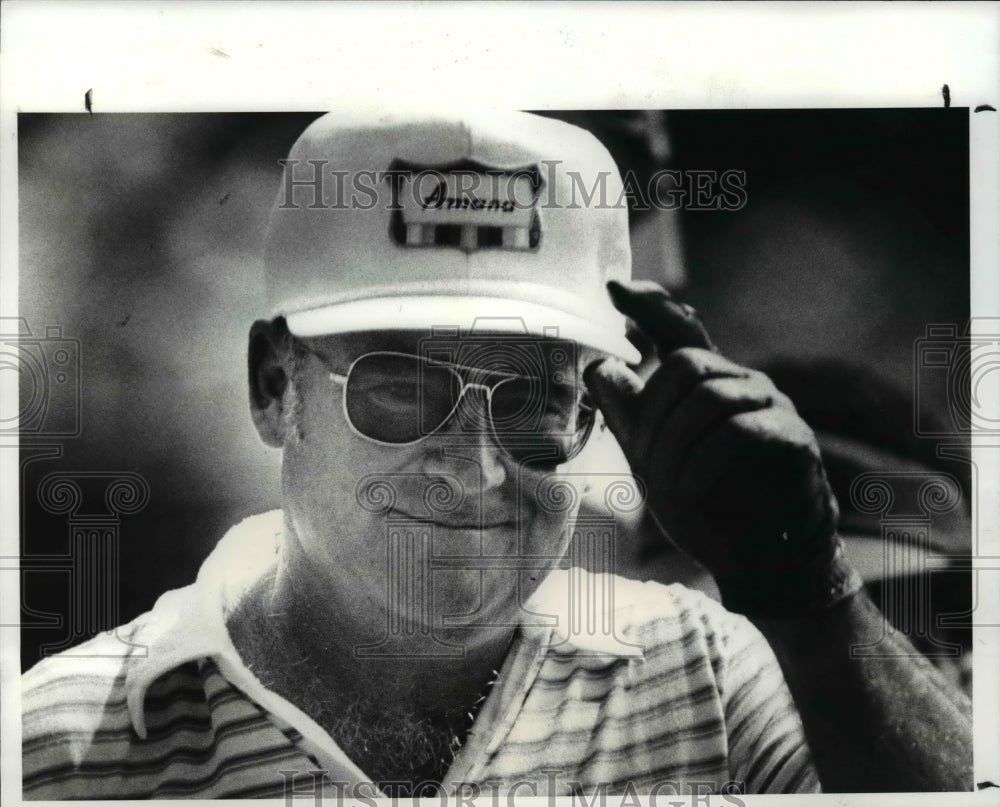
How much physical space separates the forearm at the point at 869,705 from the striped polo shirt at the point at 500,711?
0.23ft

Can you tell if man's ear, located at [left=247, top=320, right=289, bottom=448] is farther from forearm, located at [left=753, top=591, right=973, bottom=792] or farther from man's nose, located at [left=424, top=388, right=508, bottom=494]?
forearm, located at [left=753, top=591, right=973, bottom=792]

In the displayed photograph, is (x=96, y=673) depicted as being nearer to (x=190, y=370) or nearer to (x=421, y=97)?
(x=190, y=370)

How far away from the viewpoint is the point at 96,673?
2.68 meters

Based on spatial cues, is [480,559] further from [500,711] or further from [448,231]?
[448,231]

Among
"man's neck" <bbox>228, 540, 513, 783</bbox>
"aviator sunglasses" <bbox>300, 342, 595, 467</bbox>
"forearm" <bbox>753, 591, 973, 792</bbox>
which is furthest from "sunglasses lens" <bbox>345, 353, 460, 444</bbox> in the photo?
"forearm" <bbox>753, 591, 973, 792</bbox>

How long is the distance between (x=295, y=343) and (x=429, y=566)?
0.66 metres

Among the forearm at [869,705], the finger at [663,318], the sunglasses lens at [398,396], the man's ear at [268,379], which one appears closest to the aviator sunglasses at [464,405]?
the sunglasses lens at [398,396]

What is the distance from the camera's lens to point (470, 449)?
2639 millimetres

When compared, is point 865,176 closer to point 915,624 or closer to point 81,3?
point 915,624

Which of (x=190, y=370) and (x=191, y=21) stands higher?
(x=191, y=21)

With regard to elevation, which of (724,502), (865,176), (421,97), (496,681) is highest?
(421,97)

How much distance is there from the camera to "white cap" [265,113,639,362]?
8.54 feet

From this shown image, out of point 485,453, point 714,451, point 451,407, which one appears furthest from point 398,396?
point 714,451

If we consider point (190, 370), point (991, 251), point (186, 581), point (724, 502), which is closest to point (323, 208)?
point (190, 370)
